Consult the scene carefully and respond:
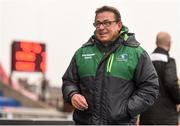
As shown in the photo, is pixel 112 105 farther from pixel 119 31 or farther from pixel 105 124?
pixel 119 31

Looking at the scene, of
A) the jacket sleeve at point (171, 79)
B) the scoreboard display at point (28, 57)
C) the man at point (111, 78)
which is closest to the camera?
the man at point (111, 78)

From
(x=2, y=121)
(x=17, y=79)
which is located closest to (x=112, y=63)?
(x=2, y=121)

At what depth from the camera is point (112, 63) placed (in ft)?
11.8

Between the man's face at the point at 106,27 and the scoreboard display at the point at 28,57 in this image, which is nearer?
the man's face at the point at 106,27

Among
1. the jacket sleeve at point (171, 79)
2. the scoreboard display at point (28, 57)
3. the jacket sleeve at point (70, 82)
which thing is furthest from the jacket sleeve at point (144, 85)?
the scoreboard display at point (28, 57)

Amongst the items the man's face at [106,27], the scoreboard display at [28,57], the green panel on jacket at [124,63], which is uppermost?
the man's face at [106,27]

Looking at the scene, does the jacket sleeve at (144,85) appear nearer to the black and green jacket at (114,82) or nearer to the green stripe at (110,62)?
the black and green jacket at (114,82)

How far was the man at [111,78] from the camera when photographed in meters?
3.59

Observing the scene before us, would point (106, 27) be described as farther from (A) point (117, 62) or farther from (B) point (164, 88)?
(B) point (164, 88)

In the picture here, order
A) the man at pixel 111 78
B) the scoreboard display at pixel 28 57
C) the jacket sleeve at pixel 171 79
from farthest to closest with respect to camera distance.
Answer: the scoreboard display at pixel 28 57
the jacket sleeve at pixel 171 79
the man at pixel 111 78

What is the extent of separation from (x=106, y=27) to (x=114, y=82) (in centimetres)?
33

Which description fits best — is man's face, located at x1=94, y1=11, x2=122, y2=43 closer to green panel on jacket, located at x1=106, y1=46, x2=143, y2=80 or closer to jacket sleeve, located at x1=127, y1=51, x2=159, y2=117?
green panel on jacket, located at x1=106, y1=46, x2=143, y2=80

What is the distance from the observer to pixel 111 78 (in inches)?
141

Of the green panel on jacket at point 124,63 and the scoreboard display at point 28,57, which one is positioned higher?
the green panel on jacket at point 124,63
